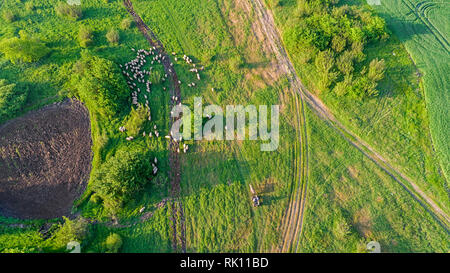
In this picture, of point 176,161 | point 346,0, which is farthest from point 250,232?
point 346,0

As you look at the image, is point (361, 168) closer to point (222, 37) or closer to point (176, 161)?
point (176, 161)

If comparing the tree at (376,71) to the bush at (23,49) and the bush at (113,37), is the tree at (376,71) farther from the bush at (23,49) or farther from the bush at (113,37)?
the bush at (23,49)

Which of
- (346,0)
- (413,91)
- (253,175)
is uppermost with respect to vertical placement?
(346,0)

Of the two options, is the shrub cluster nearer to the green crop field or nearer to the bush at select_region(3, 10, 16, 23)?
the green crop field

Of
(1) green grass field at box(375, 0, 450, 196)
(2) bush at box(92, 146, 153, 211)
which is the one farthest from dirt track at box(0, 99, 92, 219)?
(1) green grass field at box(375, 0, 450, 196)

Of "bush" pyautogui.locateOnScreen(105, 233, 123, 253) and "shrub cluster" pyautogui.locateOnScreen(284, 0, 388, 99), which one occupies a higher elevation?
"shrub cluster" pyautogui.locateOnScreen(284, 0, 388, 99)

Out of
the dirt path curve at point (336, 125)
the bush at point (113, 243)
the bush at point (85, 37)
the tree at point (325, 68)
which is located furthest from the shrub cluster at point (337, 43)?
the bush at point (113, 243)
